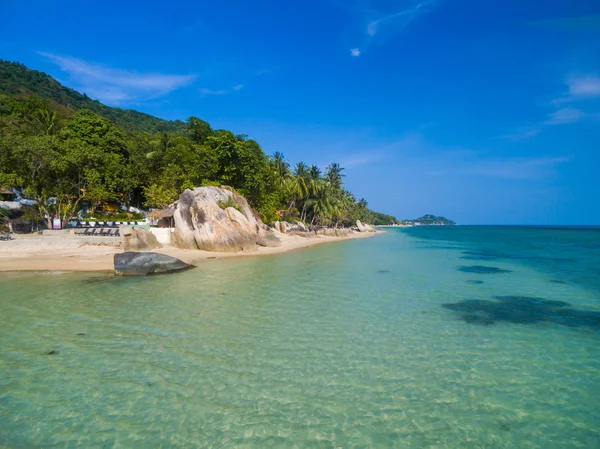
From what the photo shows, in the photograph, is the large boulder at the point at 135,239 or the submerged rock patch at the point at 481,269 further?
the large boulder at the point at 135,239

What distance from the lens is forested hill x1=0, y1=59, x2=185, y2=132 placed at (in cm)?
8888

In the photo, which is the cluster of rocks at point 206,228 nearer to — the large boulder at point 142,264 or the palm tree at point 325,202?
the large boulder at point 142,264

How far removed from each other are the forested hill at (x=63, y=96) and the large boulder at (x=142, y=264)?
79.3 metres

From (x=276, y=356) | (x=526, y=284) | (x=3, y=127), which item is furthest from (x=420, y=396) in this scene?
(x=3, y=127)

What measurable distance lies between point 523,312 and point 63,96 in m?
125

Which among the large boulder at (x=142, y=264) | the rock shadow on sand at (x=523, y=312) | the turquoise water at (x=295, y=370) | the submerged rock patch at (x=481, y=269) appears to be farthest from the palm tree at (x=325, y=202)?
the turquoise water at (x=295, y=370)

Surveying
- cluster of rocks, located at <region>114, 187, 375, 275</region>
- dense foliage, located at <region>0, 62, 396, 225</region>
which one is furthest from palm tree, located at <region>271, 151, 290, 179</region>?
cluster of rocks, located at <region>114, 187, 375, 275</region>

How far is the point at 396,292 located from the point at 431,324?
12.2ft

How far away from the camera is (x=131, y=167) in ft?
139

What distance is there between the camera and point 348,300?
34.6ft

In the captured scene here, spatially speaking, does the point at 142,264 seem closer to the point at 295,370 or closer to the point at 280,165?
the point at 295,370

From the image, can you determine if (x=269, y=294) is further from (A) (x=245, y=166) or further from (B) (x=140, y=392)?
(A) (x=245, y=166)

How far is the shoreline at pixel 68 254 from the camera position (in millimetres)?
15875

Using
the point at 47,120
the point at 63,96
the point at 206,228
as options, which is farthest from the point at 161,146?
the point at 63,96
